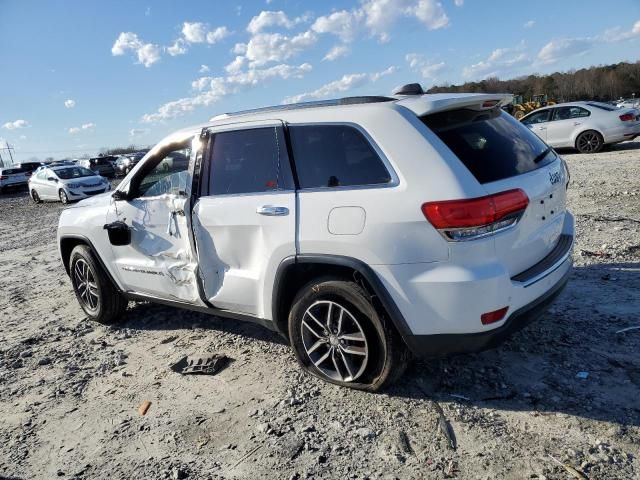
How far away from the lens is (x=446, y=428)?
2.93 metres

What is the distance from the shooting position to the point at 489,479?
250 centimetres

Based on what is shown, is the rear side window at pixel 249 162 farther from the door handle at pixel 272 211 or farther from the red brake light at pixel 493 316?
the red brake light at pixel 493 316

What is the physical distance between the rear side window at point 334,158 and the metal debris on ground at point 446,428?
1.42 metres

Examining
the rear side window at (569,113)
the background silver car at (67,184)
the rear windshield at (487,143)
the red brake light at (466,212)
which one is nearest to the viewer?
the red brake light at (466,212)

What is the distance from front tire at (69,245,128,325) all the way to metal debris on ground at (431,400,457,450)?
335cm

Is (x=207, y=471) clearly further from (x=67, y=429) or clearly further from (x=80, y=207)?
(x=80, y=207)

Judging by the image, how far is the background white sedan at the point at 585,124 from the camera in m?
13.4

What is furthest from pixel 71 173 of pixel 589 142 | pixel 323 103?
pixel 323 103

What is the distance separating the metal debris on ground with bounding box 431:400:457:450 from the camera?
9.19ft

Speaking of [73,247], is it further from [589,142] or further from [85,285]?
[589,142]

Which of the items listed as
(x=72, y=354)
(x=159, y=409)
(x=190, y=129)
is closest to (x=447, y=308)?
(x=159, y=409)

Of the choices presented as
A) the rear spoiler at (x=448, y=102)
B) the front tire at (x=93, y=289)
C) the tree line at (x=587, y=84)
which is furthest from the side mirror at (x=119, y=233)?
the tree line at (x=587, y=84)

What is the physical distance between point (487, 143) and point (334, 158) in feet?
3.03

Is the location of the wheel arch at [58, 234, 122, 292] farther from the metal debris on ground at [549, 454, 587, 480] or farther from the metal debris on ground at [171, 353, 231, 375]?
the metal debris on ground at [549, 454, 587, 480]
